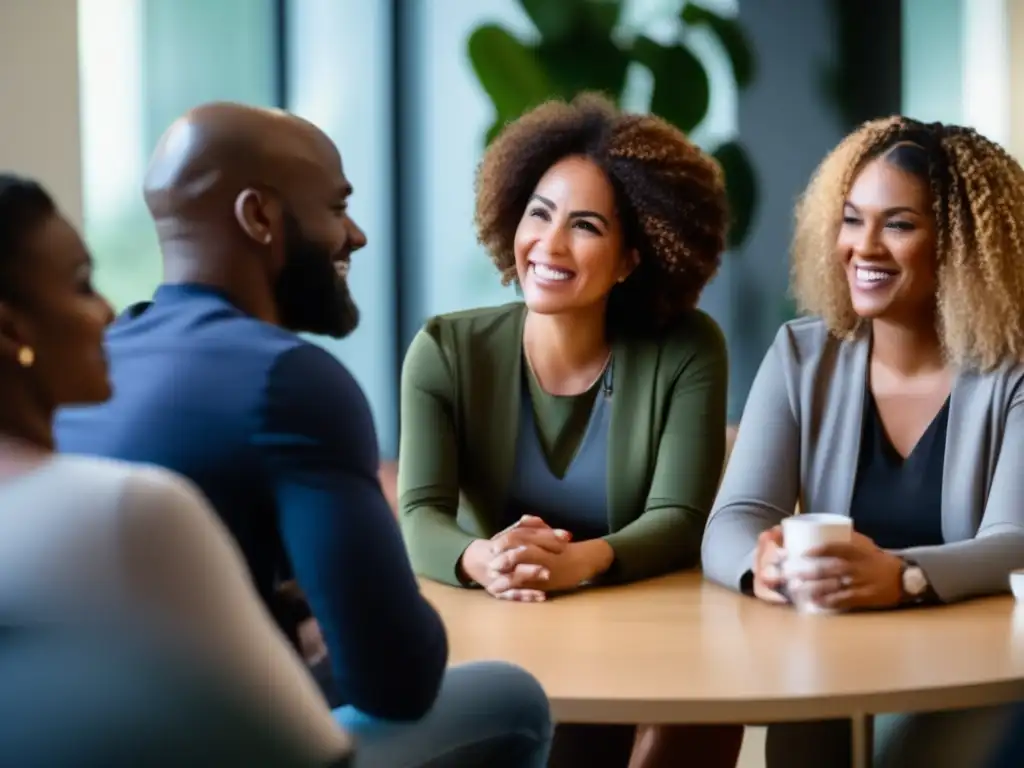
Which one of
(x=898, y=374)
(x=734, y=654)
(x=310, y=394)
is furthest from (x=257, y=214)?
(x=898, y=374)

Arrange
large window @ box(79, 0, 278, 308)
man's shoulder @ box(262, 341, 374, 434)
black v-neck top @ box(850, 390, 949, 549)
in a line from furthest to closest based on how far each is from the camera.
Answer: large window @ box(79, 0, 278, 308), black v-neck top @ box(850, 390, 949, 549), man's shoulder @ box(262, 341, 374, 434)

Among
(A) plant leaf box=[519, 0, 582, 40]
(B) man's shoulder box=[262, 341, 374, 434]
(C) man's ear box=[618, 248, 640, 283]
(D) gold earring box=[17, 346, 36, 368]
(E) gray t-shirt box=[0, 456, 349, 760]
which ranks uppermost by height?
(A) plant leaf box=[519, 0, 582, 40]

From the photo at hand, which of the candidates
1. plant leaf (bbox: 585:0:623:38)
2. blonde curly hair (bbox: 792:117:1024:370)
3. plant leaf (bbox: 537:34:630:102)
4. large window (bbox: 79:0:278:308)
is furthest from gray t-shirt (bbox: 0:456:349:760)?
plant leaf (bbox: 585:0:623:38)

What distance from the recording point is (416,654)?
1.03m

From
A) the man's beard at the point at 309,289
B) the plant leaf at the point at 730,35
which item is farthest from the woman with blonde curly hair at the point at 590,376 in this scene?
the plant leaf at the point at 730,35

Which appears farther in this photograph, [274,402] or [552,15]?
[552,15]

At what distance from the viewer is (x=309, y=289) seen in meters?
1.09

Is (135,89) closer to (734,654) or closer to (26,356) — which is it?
(734,654)

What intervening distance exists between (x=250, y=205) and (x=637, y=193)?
102cm

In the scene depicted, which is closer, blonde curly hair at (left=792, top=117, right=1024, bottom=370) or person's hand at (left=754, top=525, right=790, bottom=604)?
person's hand at (left=754, top=525, right=790, bottom=604)

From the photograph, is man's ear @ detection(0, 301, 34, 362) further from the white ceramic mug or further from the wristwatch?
the wristwatch

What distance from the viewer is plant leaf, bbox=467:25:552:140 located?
324 centimetres

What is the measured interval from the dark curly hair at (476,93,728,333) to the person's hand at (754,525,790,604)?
1.54 feet

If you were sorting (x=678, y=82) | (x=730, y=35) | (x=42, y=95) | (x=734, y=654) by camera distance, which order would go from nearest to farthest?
(x=734, y=654) < (x=42, y=95) < (x=678, y=82) < (x=730, y=35)
